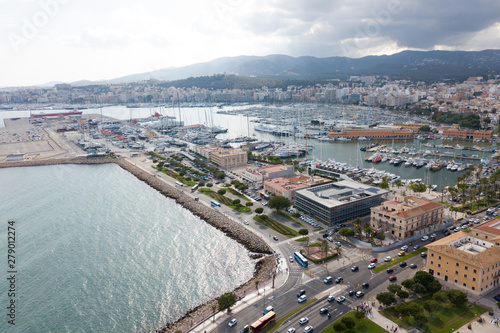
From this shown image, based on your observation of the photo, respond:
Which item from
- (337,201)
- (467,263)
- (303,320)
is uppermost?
(337,201)

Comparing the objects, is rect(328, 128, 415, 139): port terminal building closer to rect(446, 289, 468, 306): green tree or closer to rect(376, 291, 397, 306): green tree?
rect(446, 289, 468, 306): green tree

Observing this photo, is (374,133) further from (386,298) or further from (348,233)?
(386,298)

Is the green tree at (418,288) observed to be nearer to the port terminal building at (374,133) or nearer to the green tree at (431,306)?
the green tree at (431,306)

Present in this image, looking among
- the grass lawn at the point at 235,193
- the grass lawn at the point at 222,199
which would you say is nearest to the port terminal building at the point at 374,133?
the grass lawn at the point at 235,193

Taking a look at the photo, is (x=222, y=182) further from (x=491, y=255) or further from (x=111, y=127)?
(x=111, y=127)

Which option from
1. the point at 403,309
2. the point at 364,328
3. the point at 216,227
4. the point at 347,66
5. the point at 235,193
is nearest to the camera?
the point at 364,328

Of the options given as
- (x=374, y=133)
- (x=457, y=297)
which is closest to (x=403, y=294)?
(x=457, y=297)
